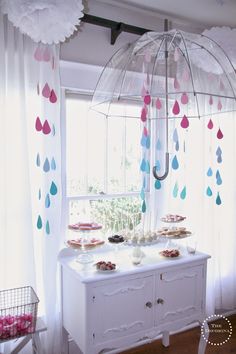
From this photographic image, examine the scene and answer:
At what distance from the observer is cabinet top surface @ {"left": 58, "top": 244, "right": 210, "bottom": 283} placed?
5.74ft

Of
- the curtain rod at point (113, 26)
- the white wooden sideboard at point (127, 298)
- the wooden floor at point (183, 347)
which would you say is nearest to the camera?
the white wooden sideboard at point (127, 298)

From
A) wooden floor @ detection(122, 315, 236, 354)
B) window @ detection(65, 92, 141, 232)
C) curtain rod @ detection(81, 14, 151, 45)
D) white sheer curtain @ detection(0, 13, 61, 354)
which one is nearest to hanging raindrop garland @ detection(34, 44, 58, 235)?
white sheer curtain @ detection(0, 13, 61, 354)

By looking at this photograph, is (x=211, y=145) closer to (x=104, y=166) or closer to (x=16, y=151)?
(x=104, y=166)

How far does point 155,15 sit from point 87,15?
0.64 metres

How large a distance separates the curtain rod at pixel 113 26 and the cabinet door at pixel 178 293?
168 cm

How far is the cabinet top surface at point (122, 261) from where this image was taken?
5.74 feet

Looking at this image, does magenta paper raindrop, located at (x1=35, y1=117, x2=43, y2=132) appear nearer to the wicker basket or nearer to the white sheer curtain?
the white sheer curtain

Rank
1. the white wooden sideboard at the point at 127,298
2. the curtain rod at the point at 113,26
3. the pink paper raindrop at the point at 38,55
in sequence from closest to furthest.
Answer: the white wooden sideboard at the point at 127,298
the pink paper raindrop at the point at 38,55
the curtain rod at the point at 113,26

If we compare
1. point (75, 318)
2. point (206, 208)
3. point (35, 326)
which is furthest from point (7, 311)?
point (206, 208)

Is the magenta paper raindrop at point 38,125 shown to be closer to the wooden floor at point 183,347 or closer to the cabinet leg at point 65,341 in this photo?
the cabinet leg at point 65,341

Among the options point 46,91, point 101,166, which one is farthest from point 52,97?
point 101,166

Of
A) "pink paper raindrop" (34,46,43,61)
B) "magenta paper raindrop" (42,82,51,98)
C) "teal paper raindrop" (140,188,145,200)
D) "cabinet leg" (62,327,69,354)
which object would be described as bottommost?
Result: "cabinet leg" (62,327,69,354)

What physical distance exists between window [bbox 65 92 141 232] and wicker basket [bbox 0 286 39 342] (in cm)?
61

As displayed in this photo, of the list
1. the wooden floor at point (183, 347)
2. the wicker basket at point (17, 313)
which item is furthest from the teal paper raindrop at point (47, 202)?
the wooden floor at point (183, 347)
